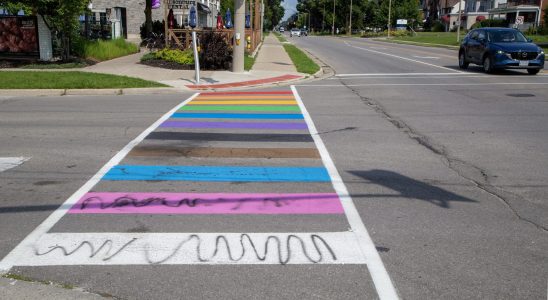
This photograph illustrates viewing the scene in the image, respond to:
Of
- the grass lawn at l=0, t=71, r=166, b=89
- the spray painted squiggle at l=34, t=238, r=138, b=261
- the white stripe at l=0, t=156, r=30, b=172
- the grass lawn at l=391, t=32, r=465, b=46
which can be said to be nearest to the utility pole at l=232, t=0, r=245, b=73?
the grass lawn at l=0, t=71, r=166, b=89

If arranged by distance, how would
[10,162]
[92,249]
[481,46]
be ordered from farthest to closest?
[481,46], [10,162], [92,249]

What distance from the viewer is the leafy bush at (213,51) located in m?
21.2

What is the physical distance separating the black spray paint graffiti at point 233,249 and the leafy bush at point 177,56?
58.0 feet

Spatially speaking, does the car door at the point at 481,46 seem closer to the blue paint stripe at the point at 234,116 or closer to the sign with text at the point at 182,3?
the blue paint stripe at the point at 234,116

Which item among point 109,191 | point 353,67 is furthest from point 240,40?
point 109,191

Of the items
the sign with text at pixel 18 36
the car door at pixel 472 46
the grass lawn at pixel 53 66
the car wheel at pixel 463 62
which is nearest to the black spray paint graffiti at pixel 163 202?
the grass lawn at pixel 53 66

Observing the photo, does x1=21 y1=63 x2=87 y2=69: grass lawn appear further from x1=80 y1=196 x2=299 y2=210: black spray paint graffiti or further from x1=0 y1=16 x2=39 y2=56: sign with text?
x1=80 y1=196 x2=299 y2=210: black spray paint graffiti

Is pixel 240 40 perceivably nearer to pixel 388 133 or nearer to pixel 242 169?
pixel 388 133

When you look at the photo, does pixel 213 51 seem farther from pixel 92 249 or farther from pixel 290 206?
pixel 92 249

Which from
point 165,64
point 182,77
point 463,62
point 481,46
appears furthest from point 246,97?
point 463,62

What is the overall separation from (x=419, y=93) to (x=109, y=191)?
10782 mm

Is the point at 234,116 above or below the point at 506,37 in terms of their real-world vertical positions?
below

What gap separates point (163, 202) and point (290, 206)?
4.33 feet

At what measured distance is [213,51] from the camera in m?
21.2
